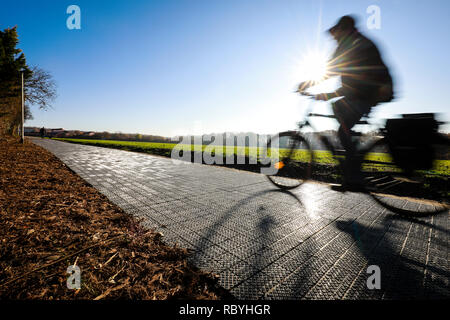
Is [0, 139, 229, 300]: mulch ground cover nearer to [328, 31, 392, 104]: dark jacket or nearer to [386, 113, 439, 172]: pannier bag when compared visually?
[386, 113, 439, 172]: pannier bag

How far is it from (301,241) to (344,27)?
417 cm

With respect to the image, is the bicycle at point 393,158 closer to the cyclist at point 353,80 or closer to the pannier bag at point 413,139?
the pannier bag at point 413,139

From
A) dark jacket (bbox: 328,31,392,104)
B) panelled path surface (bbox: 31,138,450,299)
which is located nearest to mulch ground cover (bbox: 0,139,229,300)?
panelled path surface (bbox: 31,138,450,299)

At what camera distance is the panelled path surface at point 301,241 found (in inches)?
67.7

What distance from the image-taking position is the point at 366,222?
3154 mm

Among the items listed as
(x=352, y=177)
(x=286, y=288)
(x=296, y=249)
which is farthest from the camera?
(x=352, y=177)

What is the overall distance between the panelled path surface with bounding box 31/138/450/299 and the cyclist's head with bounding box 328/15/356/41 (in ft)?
11.2

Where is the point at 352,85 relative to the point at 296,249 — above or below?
above

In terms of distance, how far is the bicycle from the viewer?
3.29 metres

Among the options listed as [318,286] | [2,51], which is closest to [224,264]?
[318,286]

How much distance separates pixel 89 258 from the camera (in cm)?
196

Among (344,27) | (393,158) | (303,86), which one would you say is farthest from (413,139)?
(344,27)

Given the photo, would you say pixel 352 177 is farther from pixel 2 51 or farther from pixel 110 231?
pixel 2 51
